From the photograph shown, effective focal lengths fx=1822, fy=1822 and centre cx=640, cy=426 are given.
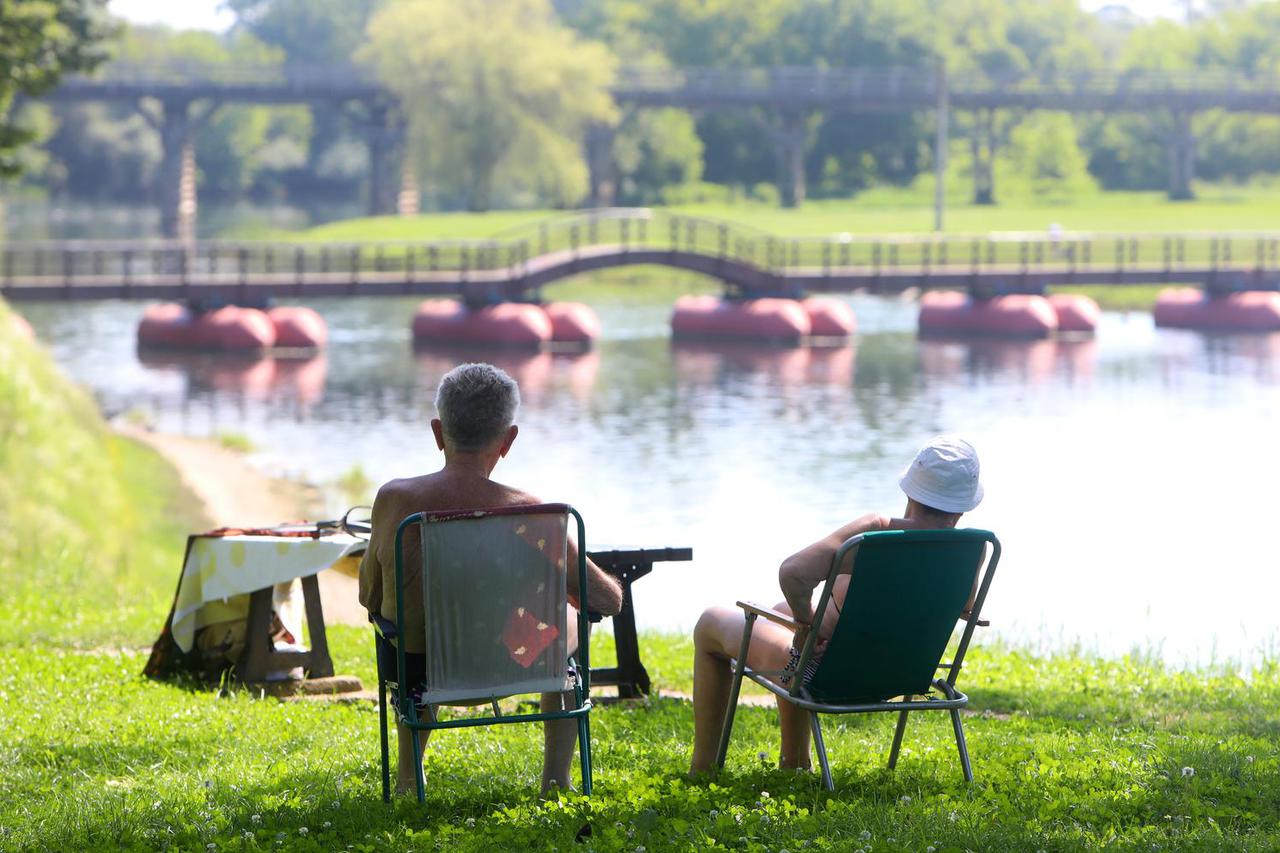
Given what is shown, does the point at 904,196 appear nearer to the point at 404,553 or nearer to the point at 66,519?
the point at 66,519

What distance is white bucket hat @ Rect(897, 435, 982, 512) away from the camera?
5359 millimetres

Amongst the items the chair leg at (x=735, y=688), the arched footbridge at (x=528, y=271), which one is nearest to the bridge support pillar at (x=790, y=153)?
the arched footbridge at (x=528, y=271)

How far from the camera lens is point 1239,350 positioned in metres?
47.7

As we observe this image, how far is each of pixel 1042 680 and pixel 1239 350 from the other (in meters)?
41.2

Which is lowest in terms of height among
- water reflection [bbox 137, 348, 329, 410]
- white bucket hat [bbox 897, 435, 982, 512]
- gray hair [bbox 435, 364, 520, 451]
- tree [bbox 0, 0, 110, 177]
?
water reflection [bbox 137, 348, 329, 410]

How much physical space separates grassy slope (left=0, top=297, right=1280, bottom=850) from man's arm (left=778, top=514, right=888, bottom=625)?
0.56m

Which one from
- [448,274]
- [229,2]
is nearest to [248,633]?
[448,274]

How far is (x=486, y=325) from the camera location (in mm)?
46219

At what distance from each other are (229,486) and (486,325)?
20.8 meters

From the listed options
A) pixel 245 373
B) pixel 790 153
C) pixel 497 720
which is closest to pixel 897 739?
pixel 497 720

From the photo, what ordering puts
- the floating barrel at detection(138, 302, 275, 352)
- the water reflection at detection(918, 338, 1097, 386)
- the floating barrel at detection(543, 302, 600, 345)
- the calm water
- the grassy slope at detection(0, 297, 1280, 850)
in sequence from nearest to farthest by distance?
the grassy slope at detection(0, 297, 1280, 850)
the calm water
the water reflection at detection(918, 338, 1097, 386)
the floating barrel at detection(138, 302, 275, 352)
the floating barrel at detection(543, 302, 600, 345)

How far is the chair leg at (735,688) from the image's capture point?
18.3 ft

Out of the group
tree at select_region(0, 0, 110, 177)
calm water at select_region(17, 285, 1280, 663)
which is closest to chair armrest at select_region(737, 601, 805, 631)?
calm water at select_region(17, 285, 1280, 663)

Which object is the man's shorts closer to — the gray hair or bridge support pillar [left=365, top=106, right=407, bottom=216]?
the gray hair
